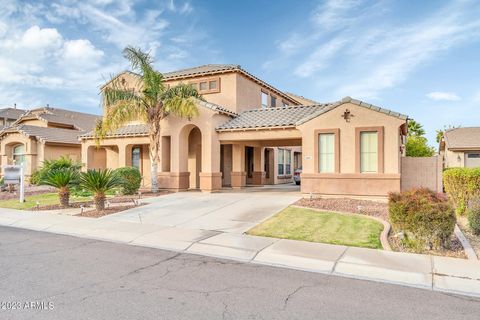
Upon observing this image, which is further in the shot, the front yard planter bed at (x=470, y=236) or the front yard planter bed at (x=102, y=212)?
the front yard planter bed at (x=102, y=212)

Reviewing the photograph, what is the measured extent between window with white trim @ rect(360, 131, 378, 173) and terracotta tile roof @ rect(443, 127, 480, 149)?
56.7 ft

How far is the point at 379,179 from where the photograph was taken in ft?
50.0

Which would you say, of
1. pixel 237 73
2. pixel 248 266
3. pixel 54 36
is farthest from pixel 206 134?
pixel 248 266

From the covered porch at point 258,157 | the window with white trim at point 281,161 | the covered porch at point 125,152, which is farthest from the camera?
the window with white trim at point 281,161

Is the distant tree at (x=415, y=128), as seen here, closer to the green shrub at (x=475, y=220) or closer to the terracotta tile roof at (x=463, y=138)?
the terracotta tile roof at (x=463, y=138)

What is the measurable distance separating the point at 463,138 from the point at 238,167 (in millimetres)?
21425

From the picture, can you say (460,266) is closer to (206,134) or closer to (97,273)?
(97,273)

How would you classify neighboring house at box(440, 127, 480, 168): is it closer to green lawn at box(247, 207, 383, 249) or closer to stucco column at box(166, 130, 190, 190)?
stucco column at box(166, 130, 190, 190)

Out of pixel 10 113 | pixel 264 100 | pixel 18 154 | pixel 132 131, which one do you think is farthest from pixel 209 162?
pixel 10 113

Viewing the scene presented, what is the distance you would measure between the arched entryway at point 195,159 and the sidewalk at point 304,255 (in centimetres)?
1159

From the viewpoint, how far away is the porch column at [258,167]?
2562 centimetres

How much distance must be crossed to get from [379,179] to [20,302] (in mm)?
14064

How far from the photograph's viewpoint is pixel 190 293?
5332mm

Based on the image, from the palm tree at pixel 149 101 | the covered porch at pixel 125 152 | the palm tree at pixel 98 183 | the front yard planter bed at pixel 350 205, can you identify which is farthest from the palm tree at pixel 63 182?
the front yard planter bed at pixel 350 205
